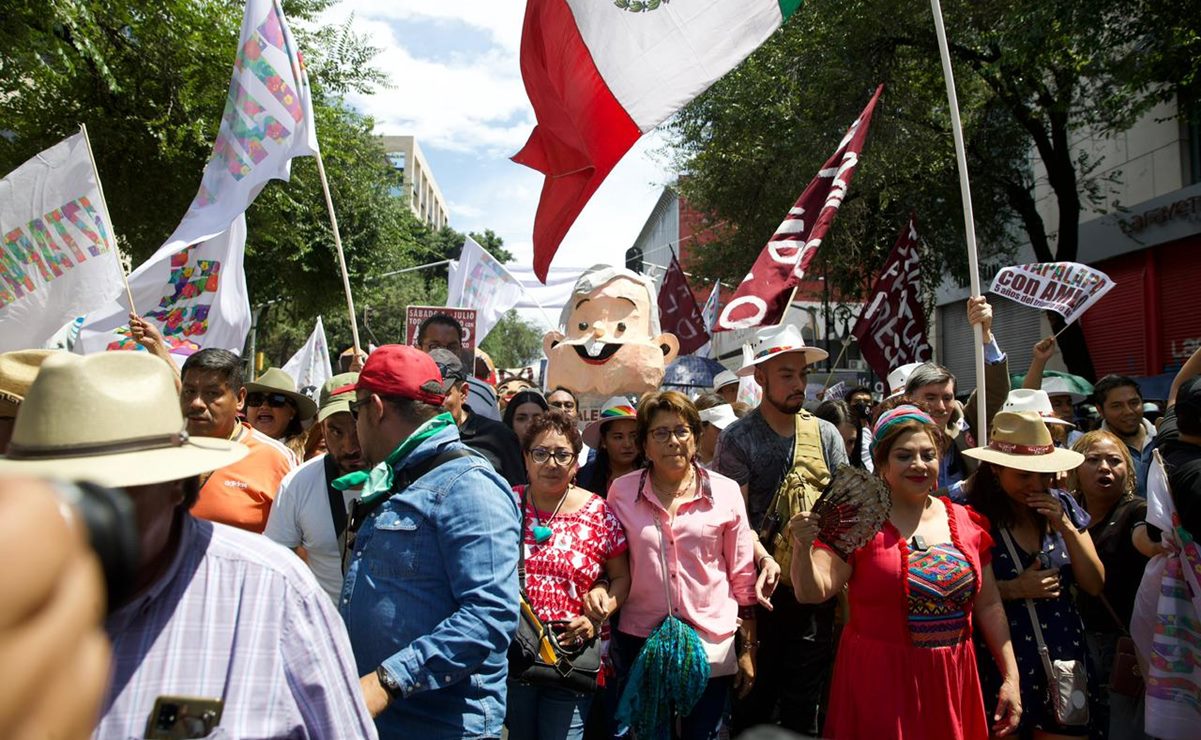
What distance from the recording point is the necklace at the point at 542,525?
3.74m

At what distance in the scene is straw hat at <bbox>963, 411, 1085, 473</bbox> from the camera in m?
3.67

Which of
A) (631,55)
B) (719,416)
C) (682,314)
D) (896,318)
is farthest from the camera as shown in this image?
(682,314)

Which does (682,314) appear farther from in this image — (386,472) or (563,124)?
(386,472)

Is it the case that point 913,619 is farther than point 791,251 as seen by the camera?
No

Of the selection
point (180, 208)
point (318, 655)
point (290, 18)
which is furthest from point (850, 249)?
point (318, 655)

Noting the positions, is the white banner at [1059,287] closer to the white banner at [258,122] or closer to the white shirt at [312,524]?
the white shirt at [312,524]

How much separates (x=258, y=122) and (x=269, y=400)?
5.89 ft

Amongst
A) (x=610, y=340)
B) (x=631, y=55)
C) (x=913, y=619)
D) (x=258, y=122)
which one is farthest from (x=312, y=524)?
(x=258, y=122)

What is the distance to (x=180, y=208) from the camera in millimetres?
12141

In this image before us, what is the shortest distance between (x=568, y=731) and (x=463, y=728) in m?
1.17

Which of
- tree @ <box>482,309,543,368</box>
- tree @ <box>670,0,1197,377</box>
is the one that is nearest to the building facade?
tree @ <box>482,309,543,368</box>

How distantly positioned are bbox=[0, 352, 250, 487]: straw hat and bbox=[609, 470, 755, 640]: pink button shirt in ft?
8.54

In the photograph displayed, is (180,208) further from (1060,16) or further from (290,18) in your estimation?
(1060,16)

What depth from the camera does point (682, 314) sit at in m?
11.7
